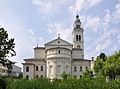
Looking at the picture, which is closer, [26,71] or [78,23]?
[26,71]

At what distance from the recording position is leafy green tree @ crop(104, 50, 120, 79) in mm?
58072

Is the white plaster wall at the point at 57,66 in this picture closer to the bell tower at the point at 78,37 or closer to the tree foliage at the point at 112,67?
the bell tower at the point at 78,37

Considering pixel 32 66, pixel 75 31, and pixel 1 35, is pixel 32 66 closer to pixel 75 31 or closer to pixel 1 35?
pixel 75 31

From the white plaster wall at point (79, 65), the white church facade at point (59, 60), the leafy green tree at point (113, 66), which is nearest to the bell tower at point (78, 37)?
the white church facade at point (59, 60)

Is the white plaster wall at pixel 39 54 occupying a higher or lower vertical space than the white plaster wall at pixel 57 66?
higher

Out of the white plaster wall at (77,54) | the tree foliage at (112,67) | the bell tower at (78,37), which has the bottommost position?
the tree foliage at (112,67)

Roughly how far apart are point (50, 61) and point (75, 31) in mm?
19000

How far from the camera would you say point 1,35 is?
4922 cm

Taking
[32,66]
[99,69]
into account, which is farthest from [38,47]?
[99,69]

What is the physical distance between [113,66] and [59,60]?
35959 mm

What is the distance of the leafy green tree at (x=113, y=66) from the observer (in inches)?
2286

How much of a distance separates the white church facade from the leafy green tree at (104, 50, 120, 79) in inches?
1234

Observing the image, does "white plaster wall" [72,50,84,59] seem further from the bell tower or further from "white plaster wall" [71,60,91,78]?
the bell tower

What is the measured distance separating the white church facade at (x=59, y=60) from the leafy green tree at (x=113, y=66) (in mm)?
31333
